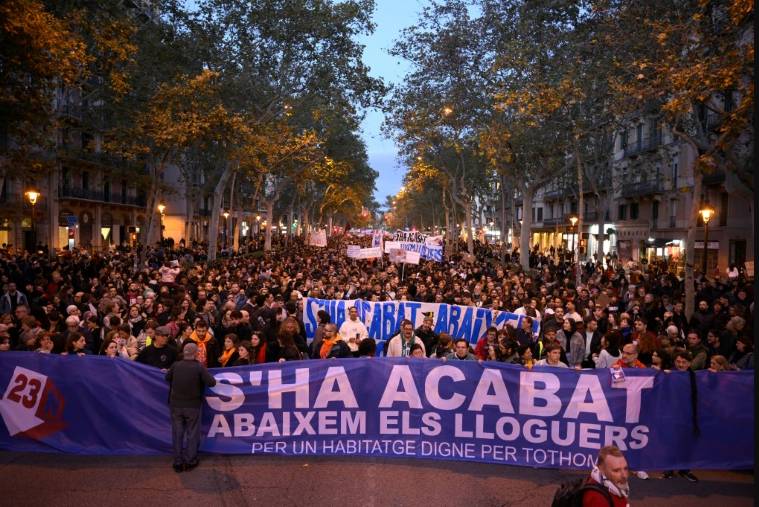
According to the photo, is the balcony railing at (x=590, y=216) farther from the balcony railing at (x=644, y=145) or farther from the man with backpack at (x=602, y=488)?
the man with backpack at (x=602, y=488)

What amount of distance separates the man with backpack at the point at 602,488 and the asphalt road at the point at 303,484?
2.65 meters

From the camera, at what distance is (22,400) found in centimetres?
805

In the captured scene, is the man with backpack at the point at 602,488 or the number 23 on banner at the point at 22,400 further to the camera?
the number 23 on banner at the point at 22,400

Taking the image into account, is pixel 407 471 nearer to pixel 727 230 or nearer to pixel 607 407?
pixel 607 407

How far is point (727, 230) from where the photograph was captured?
35.4 metres

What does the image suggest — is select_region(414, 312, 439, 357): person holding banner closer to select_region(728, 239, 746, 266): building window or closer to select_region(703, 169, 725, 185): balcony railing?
select_region(703, 169, 725, 185): balcony railing

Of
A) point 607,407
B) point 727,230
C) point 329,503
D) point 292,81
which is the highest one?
point 292,81

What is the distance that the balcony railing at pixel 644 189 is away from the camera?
4362 cm

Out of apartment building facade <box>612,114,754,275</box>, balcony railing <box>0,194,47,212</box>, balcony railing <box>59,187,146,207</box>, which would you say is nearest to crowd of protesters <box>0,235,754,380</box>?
apartment building facade <box>612,114,754,275</box>

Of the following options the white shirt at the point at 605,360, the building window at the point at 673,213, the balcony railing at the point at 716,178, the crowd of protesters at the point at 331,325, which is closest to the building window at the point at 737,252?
the balcony railing at the point at 716,178

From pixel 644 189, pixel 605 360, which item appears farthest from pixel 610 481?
pixel 644 189

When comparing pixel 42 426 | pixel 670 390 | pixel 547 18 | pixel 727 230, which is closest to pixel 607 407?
pixel 670 390

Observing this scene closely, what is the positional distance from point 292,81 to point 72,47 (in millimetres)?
18314

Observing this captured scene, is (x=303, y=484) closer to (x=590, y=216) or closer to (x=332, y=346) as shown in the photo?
(x=332, y=346)
